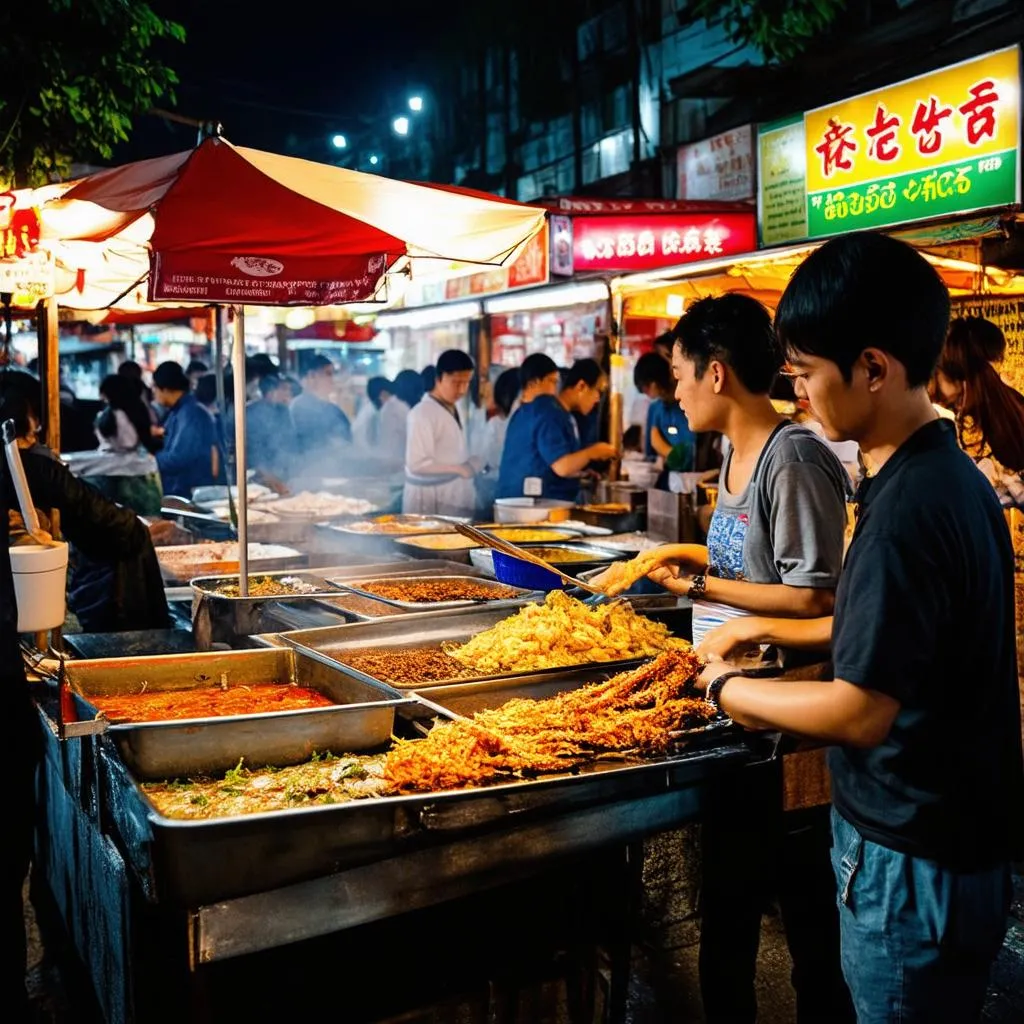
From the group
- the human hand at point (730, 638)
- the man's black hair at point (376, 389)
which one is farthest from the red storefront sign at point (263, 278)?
the man's black hair at point (376, 389)

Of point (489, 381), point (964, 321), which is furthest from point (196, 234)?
point (489, 381)

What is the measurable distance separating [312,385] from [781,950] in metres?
9.39

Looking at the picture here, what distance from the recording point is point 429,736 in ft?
9.14

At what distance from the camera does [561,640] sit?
12.1ft

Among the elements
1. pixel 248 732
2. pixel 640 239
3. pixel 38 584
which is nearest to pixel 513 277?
pixel 640 239

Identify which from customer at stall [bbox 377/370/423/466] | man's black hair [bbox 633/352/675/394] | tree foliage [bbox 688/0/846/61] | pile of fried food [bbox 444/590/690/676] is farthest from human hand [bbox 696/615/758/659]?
customer at stall [bbox 377/370/423/466]

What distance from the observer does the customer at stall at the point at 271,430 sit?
1123 cm

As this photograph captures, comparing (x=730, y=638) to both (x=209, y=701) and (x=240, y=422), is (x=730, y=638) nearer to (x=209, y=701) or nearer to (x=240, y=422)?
(x=209, y=701)

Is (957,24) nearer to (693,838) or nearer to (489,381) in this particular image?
(489,381)

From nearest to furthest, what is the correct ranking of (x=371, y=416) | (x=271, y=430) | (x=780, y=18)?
(x=780, y=18) < (x=271, y=430) < (x=371, y=416)

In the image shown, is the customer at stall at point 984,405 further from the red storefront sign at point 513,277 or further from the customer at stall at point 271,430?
the customer at stall at point 271,430

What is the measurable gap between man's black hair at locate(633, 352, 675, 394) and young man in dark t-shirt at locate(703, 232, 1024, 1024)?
877cm

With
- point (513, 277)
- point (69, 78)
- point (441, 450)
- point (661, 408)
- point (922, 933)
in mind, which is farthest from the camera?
point (661, 408)

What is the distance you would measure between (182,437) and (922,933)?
9.65m
